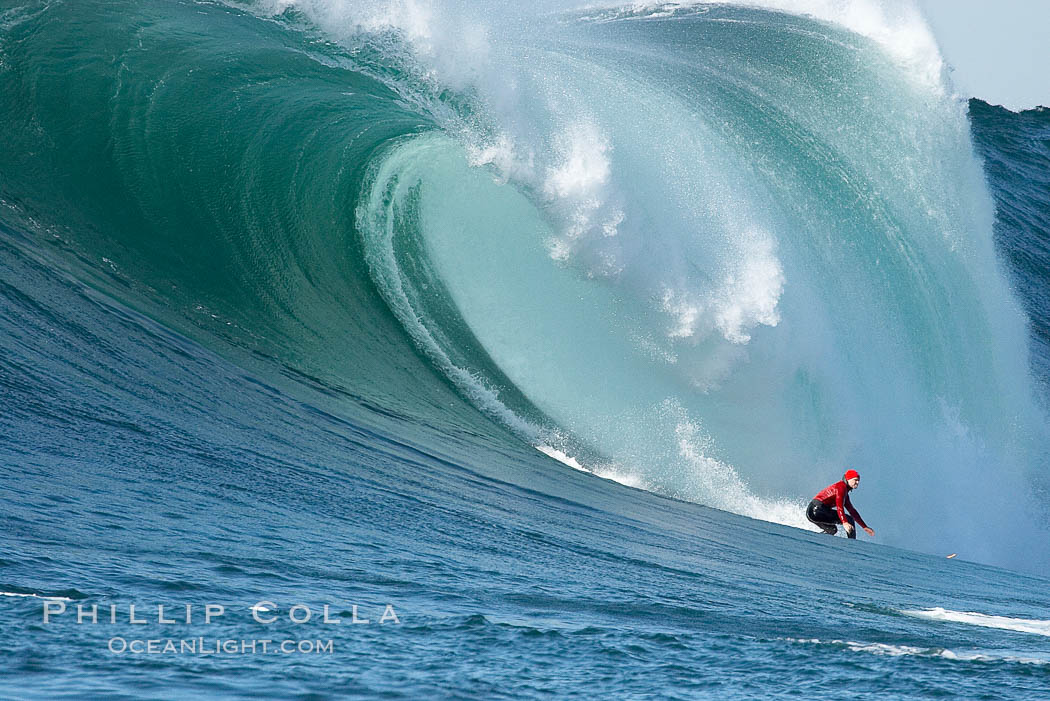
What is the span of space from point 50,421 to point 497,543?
8.10 ft

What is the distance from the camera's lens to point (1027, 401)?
50.4 feet

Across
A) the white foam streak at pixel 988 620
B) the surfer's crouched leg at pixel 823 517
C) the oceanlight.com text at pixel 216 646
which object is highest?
the surfer's crouched leg at pixel 823 517

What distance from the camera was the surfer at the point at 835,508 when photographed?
9.87 meters

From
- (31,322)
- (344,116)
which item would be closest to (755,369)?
(344,116)

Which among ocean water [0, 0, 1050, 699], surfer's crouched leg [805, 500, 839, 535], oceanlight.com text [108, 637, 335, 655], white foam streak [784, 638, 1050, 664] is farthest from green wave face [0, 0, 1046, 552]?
oceanlight.com text [108, 637, 335, 655]

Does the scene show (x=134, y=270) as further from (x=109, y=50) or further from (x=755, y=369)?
(x=755, y=369)

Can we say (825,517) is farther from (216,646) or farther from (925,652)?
(216,646)

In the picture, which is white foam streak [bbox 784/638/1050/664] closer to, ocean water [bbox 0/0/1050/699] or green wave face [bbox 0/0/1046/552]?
ocean water [bbox 0/0/1050/699]

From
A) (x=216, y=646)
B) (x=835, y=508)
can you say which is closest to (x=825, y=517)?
(x=835, y=508)

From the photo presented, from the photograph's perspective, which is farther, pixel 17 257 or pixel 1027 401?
pixel 1027 401

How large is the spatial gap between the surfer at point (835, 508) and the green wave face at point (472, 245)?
1.49 ft

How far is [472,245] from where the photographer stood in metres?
11.9

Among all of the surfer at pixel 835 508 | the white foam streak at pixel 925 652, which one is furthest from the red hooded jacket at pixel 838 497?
the white foam streak at pixel 925 652

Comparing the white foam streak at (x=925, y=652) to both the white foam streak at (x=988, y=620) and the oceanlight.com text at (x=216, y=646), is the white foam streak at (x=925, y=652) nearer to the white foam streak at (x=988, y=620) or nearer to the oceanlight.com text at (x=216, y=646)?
the white foam streak at (x=988, y=620)
